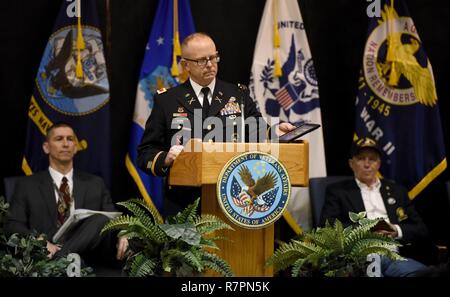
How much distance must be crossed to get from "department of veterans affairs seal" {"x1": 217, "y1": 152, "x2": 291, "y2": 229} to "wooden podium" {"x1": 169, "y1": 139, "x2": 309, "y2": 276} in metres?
0.04

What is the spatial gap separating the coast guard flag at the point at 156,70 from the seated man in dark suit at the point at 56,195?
21.6 inches

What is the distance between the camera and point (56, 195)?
5246mm

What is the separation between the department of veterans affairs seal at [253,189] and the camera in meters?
3.25

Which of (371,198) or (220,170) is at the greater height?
(220,170)

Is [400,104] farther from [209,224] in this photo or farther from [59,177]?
[209,224]

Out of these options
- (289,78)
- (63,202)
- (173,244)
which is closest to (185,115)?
(173,244)

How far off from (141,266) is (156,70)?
2.85 meters

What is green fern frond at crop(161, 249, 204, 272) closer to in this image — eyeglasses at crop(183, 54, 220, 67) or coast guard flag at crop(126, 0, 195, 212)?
eyeglasses at crop(183, 54, 220, 67)

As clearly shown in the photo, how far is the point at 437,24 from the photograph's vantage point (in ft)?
20.9

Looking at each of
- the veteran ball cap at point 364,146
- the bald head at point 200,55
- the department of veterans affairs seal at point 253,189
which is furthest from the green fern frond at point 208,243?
the veteran ball cap at point 364,146

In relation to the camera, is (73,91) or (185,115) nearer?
(185,115)

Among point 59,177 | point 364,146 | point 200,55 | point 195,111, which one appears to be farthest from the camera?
point 364,146
